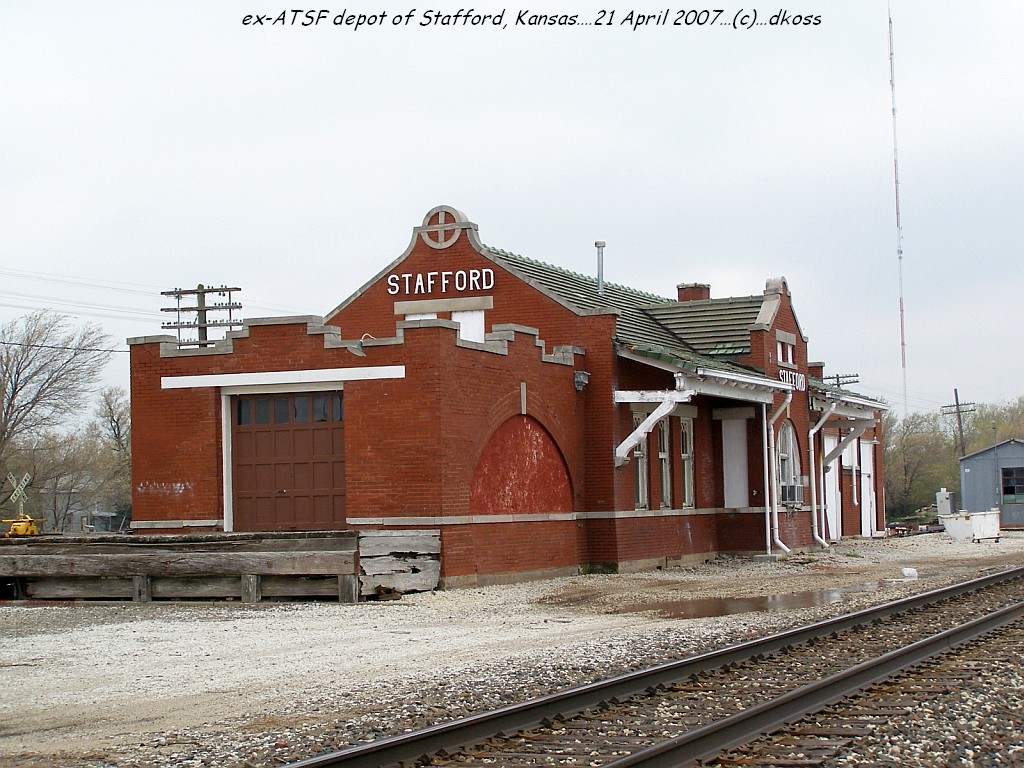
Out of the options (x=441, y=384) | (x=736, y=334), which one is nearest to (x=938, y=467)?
(x=736, y=334)

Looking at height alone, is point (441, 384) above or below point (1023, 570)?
above

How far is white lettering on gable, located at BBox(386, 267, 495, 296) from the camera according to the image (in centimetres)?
2556

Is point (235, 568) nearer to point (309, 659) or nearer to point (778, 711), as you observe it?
point (309, 659)

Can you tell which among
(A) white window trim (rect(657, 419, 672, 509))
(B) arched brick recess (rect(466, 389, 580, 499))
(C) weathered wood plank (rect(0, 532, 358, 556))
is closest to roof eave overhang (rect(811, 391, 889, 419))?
(A) white window trim (rect(657, 419, 672, 509))

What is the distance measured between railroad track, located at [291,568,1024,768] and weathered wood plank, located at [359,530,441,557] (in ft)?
Answer: 21.9

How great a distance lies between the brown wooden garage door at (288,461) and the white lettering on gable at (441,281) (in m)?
5.12

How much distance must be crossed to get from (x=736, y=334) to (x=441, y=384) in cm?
1169

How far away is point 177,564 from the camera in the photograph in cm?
1781

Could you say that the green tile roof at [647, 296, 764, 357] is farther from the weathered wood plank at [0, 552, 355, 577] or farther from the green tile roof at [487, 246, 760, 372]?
the weathered wood plank at [0, 552, 355, 577]

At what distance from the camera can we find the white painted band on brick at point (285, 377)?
20203 millimetres

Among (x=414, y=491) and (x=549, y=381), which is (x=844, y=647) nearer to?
(x=414, y=491)

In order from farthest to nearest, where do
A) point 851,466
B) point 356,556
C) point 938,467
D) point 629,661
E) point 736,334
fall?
point 938,467 → point 851,466 → point 736,334 → point 356,556 → point 629,661

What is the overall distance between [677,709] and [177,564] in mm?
10201

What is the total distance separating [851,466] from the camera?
42.2 metres
